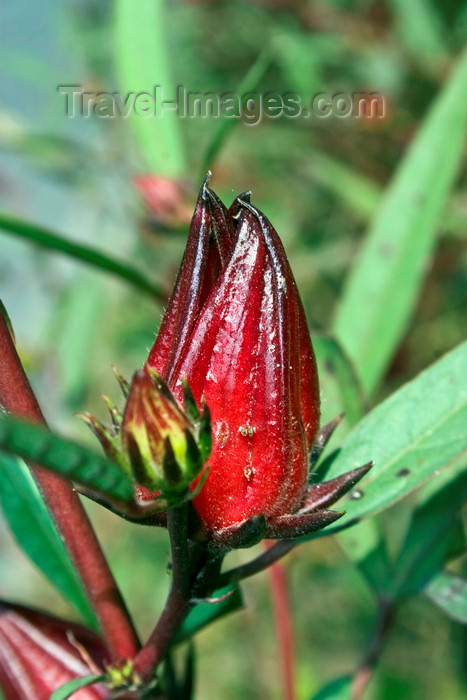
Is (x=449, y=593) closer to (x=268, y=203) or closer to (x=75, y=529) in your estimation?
(x=75, y=529)

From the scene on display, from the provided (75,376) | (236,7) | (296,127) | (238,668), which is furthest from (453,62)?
(238,668)

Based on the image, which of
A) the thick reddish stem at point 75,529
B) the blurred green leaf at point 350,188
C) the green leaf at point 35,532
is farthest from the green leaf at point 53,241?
the blurred green leaf at point 350,188

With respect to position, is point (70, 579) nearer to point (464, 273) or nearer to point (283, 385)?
point (283, 385)

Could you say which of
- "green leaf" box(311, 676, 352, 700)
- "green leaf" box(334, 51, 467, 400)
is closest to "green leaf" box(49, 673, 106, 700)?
"green leaf" box(311, 676, 352, 700)

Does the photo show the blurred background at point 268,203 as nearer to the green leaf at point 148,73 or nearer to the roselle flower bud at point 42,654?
the green leaf at point 148,73

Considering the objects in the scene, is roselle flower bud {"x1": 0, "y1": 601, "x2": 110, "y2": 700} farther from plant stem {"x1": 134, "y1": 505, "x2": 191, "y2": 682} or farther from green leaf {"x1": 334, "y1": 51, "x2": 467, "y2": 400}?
green leaf {"x1": 334, "y1": 51, "x2": 467, "y2": 400}
